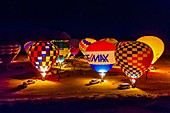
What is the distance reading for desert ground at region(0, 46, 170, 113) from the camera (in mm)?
13728

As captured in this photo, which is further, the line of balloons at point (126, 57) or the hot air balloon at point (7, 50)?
the hot air balloon at point (7, 50)

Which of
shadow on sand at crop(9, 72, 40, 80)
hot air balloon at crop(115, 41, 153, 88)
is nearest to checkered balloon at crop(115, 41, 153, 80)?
hot air balloon at crop(115, 41, 153, 88)

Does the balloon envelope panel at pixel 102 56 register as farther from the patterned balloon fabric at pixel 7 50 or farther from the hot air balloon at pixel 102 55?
the patterned balloon fabric at pixel 7 50

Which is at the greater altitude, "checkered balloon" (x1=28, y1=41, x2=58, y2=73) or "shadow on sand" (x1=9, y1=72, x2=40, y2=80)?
"checkered balloon" (x1=28, y1=41, x2=58, y2=73)

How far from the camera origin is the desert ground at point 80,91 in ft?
45.0

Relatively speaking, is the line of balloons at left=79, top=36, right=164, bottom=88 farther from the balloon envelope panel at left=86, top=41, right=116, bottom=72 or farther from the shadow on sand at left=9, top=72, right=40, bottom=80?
the shadow on sand at left=9, top=72, right=40, bottom=80

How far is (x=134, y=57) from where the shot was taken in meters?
20.5

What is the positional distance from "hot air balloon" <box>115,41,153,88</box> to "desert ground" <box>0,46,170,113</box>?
3.75 ft

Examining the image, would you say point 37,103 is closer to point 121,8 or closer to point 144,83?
point 144,83

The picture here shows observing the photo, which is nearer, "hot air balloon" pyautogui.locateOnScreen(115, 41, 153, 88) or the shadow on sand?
"hot air balloon" pyautogui.locateOnScreen(115, 41, 153, 88)

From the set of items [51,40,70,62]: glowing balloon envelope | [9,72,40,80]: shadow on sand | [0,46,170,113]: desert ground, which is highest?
[51,40,70,62]: glowing balloon envelope

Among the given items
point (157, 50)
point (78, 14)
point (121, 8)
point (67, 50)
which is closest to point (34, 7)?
point (78, 14)

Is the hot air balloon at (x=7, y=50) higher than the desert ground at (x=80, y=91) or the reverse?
higher

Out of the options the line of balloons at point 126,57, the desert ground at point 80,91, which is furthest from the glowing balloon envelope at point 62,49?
the line of balloons at point 126,57
